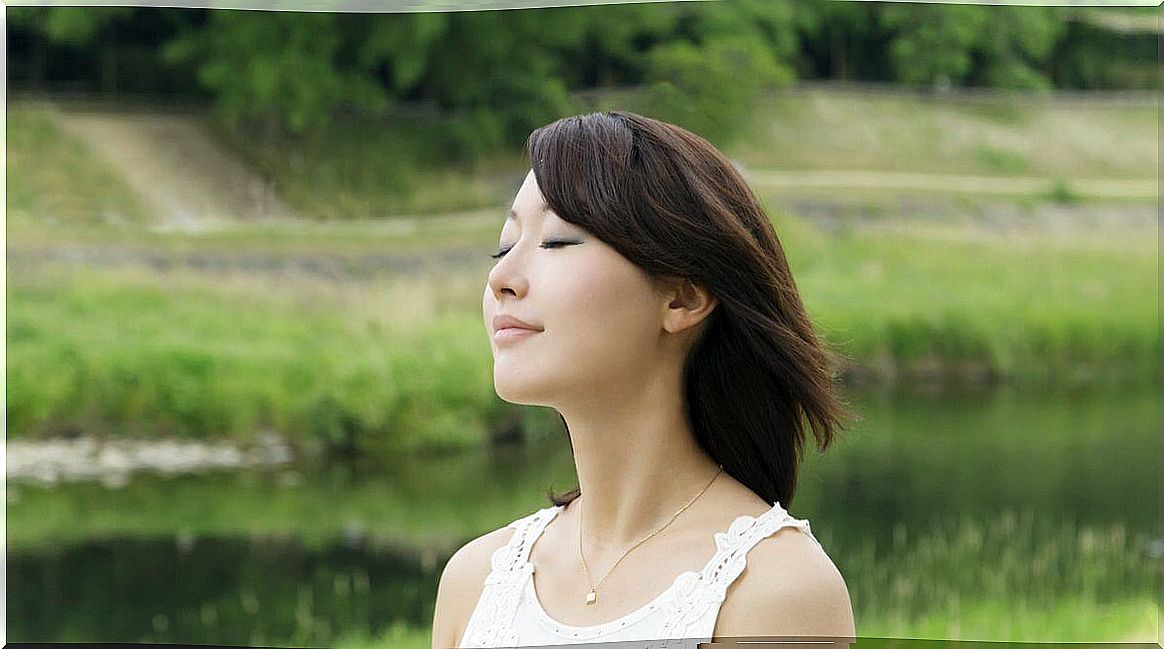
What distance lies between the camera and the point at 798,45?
10.3ft

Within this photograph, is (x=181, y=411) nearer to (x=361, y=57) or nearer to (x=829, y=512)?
(x=361, y=57)

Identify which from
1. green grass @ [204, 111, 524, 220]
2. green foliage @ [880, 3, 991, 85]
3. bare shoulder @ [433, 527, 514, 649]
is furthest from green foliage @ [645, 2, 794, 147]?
bare shoulder @ [433, 527, 514, 649]

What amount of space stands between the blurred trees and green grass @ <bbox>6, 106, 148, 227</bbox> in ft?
0.44

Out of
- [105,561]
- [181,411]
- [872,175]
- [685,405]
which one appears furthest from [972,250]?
[685,405]

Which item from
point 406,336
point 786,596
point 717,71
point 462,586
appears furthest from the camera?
point 406,336

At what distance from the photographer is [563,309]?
53 cm

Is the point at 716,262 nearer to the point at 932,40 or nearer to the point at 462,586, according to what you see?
the point at 462,586

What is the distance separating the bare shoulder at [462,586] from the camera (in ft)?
2.05

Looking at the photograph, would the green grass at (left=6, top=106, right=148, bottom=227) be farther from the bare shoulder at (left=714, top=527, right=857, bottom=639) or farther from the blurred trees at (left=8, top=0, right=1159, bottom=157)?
the bare shoulder at (left=714, top=527, right=857, bottom=639)

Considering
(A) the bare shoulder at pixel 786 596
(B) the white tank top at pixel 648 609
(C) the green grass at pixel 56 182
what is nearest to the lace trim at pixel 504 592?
(B) the white tank top at pixel 648 609

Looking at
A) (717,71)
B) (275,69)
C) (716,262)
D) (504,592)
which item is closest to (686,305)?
(716,262)

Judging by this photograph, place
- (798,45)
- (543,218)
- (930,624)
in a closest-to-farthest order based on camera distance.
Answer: (543,218), (930,624), (798,45)

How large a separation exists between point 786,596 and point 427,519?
109 inches

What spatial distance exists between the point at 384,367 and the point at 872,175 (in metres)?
1.27
